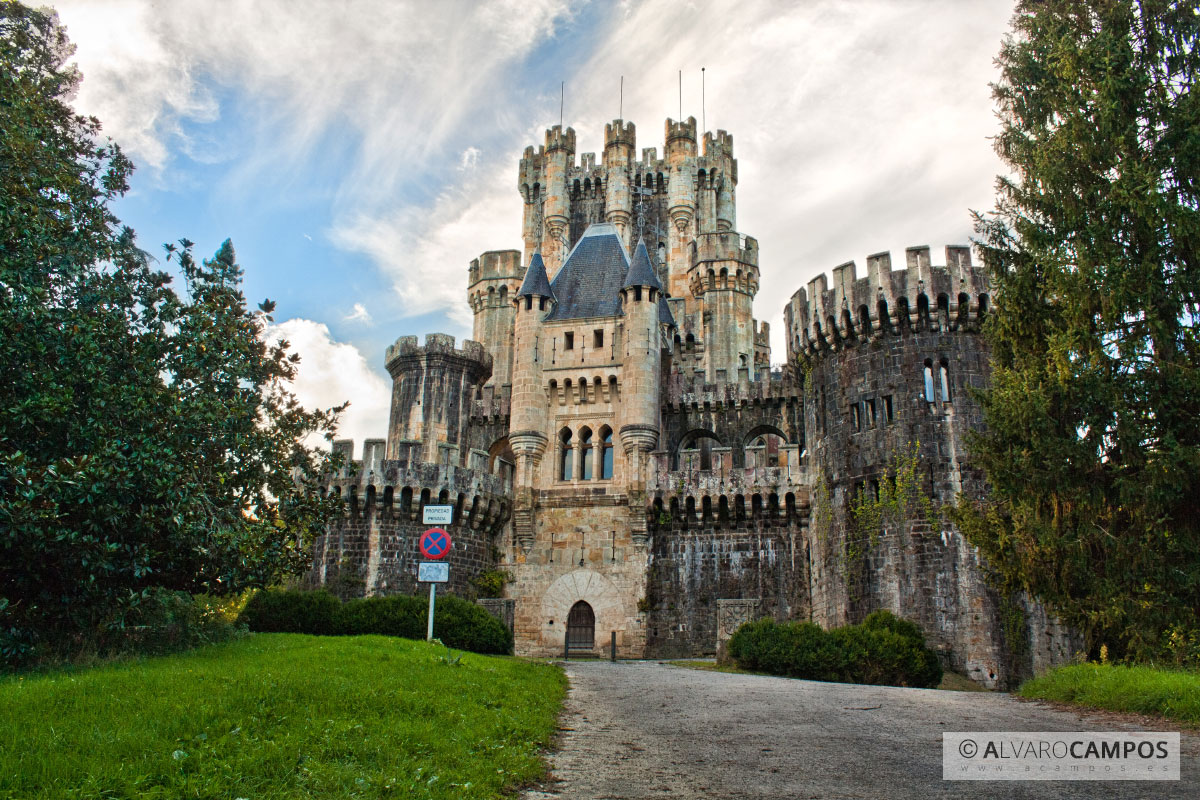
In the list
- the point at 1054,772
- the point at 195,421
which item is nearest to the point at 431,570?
the point at 195,421

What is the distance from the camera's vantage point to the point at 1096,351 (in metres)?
16.2

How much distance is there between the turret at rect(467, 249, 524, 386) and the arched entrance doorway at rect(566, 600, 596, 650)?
14114mm

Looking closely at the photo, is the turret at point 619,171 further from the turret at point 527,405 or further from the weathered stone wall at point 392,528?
the weathered stone wall at point 392,528

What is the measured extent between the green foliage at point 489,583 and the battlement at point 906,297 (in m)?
14.4

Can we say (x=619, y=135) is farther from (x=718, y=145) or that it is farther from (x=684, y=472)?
(x=684, y=472)

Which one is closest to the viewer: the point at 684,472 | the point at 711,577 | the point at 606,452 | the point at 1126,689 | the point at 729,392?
the point at 1126,689

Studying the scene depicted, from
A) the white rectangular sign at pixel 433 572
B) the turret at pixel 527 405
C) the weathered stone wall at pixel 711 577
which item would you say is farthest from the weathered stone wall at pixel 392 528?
the white rectangular sign at pixel 433 572

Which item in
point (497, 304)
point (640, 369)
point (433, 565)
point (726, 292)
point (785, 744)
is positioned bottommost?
point (785, 744)

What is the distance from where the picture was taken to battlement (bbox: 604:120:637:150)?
5154 centimetres

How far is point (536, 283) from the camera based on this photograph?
35.7m

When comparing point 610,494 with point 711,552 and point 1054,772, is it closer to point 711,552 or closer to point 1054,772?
point 711,552

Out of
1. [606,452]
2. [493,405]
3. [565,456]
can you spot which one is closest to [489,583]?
[565,456]

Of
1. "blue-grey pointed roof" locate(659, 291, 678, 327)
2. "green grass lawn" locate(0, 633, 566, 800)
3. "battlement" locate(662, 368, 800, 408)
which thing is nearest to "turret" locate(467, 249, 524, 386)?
"blue-grey pointed roof" locate(659, 291, 678, 327)

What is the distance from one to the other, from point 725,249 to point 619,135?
1131 centimetres
